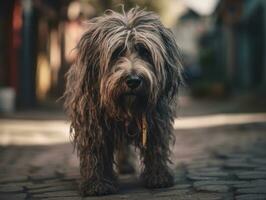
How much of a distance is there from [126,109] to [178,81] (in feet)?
Answer: 1.90

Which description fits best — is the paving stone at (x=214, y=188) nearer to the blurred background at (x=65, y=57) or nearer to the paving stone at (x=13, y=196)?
the paving stone at (x=13, y=196)

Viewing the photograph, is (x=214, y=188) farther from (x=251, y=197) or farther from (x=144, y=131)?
(x=144, y=131)

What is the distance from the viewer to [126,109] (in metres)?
5.43

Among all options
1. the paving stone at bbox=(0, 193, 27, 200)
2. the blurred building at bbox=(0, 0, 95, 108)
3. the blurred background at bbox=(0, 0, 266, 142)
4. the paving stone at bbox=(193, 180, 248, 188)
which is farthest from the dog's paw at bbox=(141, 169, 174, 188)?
the blurred building at bbox=(0, 0, 95, 108)

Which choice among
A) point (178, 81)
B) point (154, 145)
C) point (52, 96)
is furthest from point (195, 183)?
point (52, 96)

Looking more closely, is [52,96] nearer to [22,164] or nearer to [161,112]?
[22,164]

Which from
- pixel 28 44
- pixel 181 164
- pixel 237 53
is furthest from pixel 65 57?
pixel 181 164

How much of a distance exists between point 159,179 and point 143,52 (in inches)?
41.8

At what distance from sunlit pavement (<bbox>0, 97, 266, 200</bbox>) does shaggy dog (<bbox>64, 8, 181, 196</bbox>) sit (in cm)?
25

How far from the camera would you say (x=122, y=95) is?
17.4 ft

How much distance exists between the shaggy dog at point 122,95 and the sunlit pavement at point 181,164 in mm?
250

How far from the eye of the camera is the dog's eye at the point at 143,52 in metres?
5.45

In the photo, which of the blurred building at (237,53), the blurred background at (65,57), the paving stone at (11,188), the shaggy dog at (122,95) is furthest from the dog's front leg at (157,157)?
the blurred building at (237,53)

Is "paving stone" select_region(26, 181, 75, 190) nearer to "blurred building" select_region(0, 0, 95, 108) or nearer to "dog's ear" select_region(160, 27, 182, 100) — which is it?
"dog's ear" select_region(160, 27, 182, 100)
